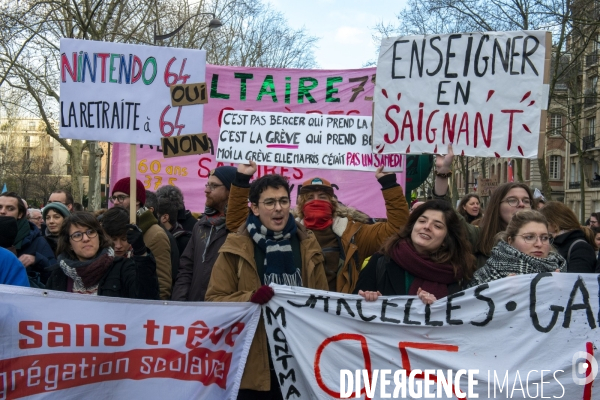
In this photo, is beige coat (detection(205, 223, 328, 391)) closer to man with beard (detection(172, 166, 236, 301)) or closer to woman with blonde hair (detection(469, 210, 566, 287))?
man with beard (detection(172, 166, 236, 301))

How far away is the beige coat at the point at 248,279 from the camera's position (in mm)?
3379

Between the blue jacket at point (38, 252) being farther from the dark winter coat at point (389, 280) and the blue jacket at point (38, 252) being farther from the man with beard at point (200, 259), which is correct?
the dark winter coat at point (389, 280)

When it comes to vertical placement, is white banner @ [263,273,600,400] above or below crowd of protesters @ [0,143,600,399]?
below

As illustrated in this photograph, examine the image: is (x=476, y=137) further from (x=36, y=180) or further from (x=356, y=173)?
(x=36, y=180)

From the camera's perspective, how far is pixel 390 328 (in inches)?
136

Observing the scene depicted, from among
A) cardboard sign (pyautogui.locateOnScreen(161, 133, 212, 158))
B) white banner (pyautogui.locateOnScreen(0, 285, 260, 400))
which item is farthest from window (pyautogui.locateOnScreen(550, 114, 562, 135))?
white banner (pyautogui.locateOnScreen(0, 285, 260, 400))

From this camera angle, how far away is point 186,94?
4.87 metres

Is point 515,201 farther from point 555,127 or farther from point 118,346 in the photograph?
point 555,127

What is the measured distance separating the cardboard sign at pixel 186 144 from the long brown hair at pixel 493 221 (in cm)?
208

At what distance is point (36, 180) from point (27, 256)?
57.0 metres

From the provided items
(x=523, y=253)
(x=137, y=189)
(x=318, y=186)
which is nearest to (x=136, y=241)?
(x=318, y=186)

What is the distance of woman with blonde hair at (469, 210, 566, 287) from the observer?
344cm

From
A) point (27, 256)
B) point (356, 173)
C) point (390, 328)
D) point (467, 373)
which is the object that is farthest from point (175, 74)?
point (467, 373)

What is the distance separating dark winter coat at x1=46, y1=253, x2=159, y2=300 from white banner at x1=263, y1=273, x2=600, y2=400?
2.38 feet
